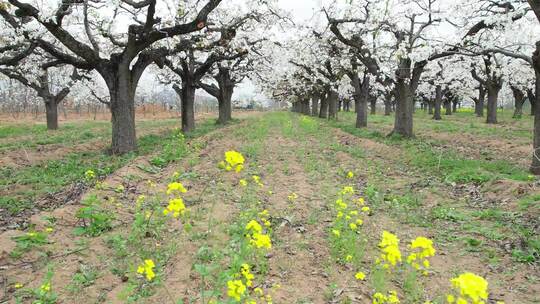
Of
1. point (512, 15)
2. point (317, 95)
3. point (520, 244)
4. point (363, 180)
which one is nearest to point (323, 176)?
point (363, 180)

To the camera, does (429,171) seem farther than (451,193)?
Yes

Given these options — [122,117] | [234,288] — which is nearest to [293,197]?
[234,288]

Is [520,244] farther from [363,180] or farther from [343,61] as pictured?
[343,61]

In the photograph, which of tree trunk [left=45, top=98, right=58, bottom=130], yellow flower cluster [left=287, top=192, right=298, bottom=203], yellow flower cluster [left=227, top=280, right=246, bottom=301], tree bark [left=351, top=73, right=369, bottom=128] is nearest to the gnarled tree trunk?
tree trunk [left=45, top=98, right=58, bottom=130]

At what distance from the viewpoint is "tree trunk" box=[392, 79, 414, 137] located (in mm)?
19094

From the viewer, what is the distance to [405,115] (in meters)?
19.4

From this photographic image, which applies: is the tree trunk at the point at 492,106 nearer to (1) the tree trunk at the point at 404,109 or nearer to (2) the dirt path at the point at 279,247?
(1) the tree trunk at the point at 404,109

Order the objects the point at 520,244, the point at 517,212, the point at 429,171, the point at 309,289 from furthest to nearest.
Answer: the point at 429,171 → the point at 517,212 → the point at 520,244 → the point at 309,289

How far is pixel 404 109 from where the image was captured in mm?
19281

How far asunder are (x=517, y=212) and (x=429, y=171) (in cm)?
438

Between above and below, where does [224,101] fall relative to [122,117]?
above

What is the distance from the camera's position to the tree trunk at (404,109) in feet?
62.6

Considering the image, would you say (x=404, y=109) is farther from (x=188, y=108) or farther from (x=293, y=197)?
(x=293, y=197)

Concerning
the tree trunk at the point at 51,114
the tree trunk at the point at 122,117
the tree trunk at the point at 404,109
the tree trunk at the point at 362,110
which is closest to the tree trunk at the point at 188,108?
the tree trunk at the point at 122,117
